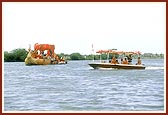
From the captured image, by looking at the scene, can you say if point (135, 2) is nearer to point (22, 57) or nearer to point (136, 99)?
point (136, 99)

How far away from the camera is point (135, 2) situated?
7.08 metres

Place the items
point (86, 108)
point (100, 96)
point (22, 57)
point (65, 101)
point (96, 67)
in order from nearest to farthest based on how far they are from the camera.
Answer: point (86, 108) < point (65, 101) < point (100, 96) < point (96, 67) < point (22, 57)

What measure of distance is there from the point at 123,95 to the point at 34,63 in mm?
32651

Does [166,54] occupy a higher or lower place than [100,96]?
higher

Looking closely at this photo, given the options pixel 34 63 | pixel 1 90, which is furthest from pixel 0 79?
pixel 34 63

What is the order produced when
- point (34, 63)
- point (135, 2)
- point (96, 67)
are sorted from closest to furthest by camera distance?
point (135, 2) → point (96, 67) → point (34, 63)

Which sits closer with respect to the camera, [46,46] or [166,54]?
[166,54]

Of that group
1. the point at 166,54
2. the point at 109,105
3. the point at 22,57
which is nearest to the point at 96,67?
the point at 109,105

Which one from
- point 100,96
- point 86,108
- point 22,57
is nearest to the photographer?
point 86,108

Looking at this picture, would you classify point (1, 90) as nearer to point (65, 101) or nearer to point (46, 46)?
point (65, 101)

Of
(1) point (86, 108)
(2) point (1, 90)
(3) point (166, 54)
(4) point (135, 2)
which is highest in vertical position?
(4) point (135, 2)

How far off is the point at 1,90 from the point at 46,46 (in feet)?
129

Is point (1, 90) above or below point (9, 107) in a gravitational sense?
above

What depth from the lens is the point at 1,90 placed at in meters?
7.20
